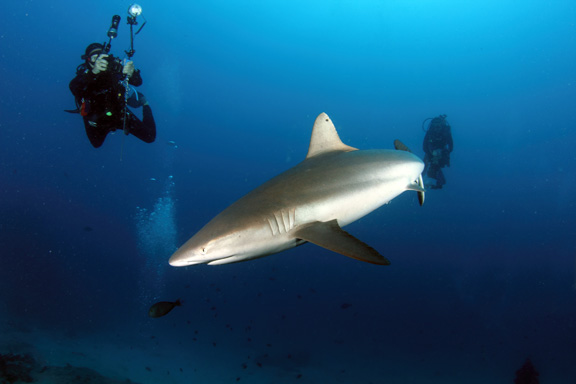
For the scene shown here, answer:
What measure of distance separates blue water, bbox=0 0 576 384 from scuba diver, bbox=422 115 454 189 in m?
10.2

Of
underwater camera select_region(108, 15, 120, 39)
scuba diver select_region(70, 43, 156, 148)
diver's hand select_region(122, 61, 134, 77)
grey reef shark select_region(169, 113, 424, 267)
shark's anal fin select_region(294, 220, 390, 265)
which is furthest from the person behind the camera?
underwater camera select_region(108, 15, 120, 39)

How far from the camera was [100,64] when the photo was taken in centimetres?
561

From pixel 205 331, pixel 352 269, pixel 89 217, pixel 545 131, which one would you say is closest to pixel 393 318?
pixel 352 269

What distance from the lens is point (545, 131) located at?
86.2 m

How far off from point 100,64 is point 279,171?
7559 centimetres

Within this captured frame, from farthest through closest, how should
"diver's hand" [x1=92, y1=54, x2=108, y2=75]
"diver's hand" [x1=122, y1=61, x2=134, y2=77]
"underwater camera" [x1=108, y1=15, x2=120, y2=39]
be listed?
"underwater camera" [x1=108, y1=15, x2=120, y2=39], "diver's hand" [x1=122, y1=61, x2=134, y2=77], "diver's hand" [x1=92, y1=54, x2=108, y2=75]

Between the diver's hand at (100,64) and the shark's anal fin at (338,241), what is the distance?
18.5 ft

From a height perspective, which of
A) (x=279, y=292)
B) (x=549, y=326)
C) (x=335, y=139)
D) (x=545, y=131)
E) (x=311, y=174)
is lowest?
(x=549, y=326)

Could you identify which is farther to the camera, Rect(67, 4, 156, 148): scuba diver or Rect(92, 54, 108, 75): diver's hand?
Rect(67, 4, 156, 148): scuba diver

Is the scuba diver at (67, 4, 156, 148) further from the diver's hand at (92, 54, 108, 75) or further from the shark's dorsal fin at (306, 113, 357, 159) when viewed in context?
the shark's dorsal fin at (306, 113, 357, 159)

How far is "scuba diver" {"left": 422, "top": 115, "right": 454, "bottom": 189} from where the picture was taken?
12.9 m

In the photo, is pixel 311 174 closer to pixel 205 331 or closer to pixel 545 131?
pixel 205 331

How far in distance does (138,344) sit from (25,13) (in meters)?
85.3

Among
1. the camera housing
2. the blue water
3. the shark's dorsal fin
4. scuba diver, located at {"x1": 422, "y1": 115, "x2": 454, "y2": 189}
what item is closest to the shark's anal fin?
the shark's dorsal fin
